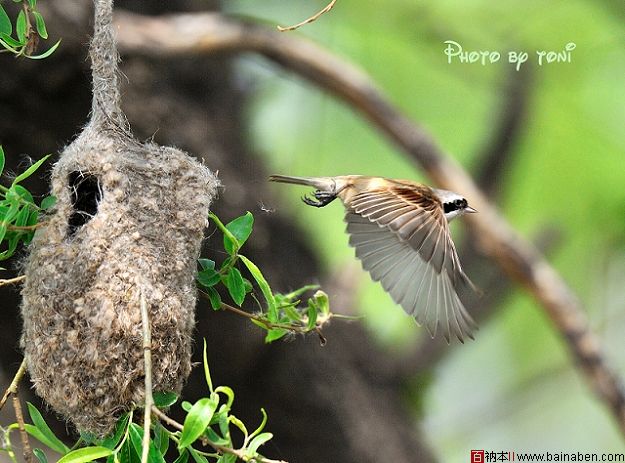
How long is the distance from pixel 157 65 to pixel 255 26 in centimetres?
43

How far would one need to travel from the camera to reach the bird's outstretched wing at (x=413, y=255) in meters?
1.86

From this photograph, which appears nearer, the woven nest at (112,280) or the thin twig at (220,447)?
the thin twig at (220,447)

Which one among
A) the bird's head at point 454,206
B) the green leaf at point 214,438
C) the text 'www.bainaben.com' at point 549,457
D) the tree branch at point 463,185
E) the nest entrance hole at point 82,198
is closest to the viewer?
the green leaf at point 214,438

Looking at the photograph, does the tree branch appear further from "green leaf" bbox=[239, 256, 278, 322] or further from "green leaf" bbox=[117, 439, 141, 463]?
"green leaf" bbox=[117, 439, 141, 463]

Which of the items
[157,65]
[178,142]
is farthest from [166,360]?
[157,65]

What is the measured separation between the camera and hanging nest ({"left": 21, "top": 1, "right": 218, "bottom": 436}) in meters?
1.37

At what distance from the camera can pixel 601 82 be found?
450cm

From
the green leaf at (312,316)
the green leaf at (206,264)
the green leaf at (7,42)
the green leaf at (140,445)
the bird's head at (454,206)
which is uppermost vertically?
the green leaf at (7,42)

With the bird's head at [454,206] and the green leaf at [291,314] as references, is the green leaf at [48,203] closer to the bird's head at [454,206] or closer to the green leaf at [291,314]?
the green leaf at [291,314]

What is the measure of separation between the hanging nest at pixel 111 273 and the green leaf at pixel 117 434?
1 cm

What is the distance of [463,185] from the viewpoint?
11.3 feet

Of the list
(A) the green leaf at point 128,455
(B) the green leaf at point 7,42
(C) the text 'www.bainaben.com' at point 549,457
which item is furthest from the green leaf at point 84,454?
(C) the text 'www.bainaben.com' at point 549,457

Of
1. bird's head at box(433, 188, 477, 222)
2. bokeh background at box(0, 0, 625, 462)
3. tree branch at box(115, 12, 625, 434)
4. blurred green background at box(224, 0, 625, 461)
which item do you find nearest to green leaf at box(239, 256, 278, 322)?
bird's head at box(433, 188, 477, 222)

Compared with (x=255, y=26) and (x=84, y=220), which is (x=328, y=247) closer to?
(x=255, y=26)
